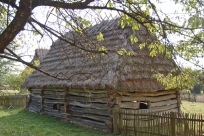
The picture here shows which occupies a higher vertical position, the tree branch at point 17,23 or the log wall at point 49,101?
the tree branch at point 17,23

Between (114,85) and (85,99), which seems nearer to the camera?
(114,85)

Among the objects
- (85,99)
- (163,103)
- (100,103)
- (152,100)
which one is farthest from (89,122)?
(163,103)

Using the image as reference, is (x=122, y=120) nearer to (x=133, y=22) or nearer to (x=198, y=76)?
(x=198, y=76)

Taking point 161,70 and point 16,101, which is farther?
point 16,101

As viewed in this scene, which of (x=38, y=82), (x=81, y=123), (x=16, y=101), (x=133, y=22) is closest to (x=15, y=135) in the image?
(x=81, y=123)

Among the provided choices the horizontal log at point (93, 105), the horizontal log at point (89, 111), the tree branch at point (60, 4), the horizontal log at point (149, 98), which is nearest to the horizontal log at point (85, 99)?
the horizontal log at point (93, 105)

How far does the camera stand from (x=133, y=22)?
446 centimetres

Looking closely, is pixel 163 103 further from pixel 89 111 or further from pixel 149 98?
pixel 89 111

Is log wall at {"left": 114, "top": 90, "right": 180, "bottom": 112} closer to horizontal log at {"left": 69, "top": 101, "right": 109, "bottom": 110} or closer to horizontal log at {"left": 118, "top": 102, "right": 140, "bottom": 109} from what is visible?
horizontal log at {"left": 118, "top": 102, "right": 140, "bottom": 109}

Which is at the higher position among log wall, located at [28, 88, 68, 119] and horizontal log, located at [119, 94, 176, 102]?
horizontal log, located at [119, 94, 176, 102]

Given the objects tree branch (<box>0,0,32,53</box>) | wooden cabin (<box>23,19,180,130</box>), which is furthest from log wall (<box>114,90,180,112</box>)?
tree branch (<box>0,0,32,53</box>)

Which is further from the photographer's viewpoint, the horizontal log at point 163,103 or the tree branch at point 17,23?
the horizontal log at point 163,103

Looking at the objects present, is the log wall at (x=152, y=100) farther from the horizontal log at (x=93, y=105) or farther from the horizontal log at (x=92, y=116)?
the horizontal log at (x=92, y=116)

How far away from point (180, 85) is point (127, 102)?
16.3 ft
